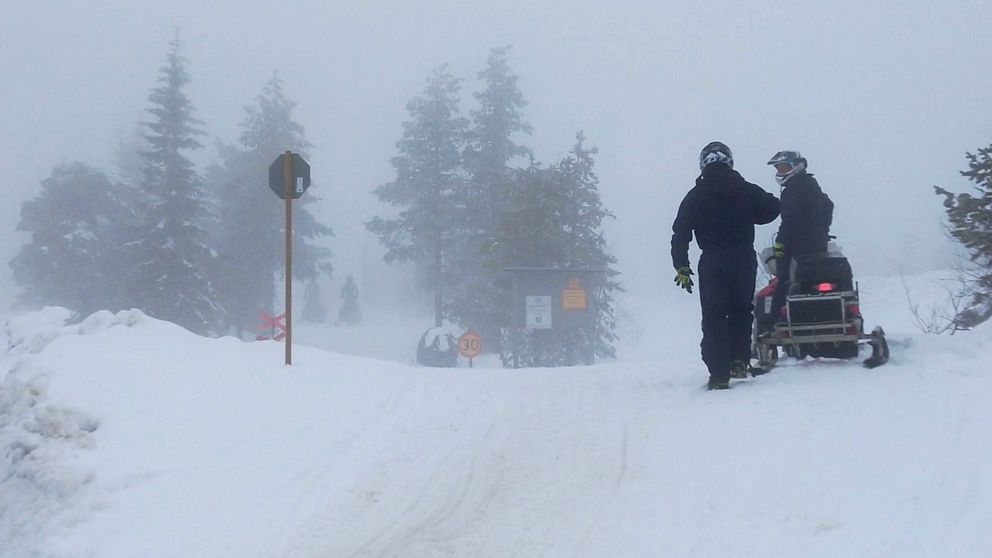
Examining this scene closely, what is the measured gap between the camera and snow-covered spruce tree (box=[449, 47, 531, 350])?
31203 mm

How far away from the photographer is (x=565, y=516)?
5.04 metres

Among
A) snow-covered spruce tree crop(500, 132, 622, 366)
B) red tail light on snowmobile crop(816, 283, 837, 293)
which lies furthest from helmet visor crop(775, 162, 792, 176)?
snow-covered spruce tree crop(500, 132, 622, 366)

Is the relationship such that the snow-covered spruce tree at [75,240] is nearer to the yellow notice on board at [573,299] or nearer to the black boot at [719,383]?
the yellow notice on board at [573,299]

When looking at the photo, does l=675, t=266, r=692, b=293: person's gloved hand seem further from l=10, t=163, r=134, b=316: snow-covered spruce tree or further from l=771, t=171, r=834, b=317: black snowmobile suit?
l=10, t=163, r=134, b=316: snow-covered spruce tree

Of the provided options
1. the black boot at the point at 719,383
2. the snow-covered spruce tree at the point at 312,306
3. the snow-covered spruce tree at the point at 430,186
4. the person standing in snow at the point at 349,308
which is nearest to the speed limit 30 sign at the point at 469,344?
the snow-covered spruce tree at the point at 430,186

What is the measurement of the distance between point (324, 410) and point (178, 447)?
1484 mm

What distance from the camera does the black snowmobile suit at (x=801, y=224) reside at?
25.0 ft

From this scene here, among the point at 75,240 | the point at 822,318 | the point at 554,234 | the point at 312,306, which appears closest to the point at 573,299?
the point at 554,234

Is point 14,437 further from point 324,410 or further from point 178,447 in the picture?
point 324,410

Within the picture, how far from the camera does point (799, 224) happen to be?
7.65 meters

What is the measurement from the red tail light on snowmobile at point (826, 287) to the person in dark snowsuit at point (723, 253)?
565 millimetres

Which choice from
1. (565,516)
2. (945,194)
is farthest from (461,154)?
(565,516)

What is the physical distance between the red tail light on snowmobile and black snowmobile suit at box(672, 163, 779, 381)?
0.57 metres

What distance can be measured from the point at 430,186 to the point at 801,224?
32491 mm
